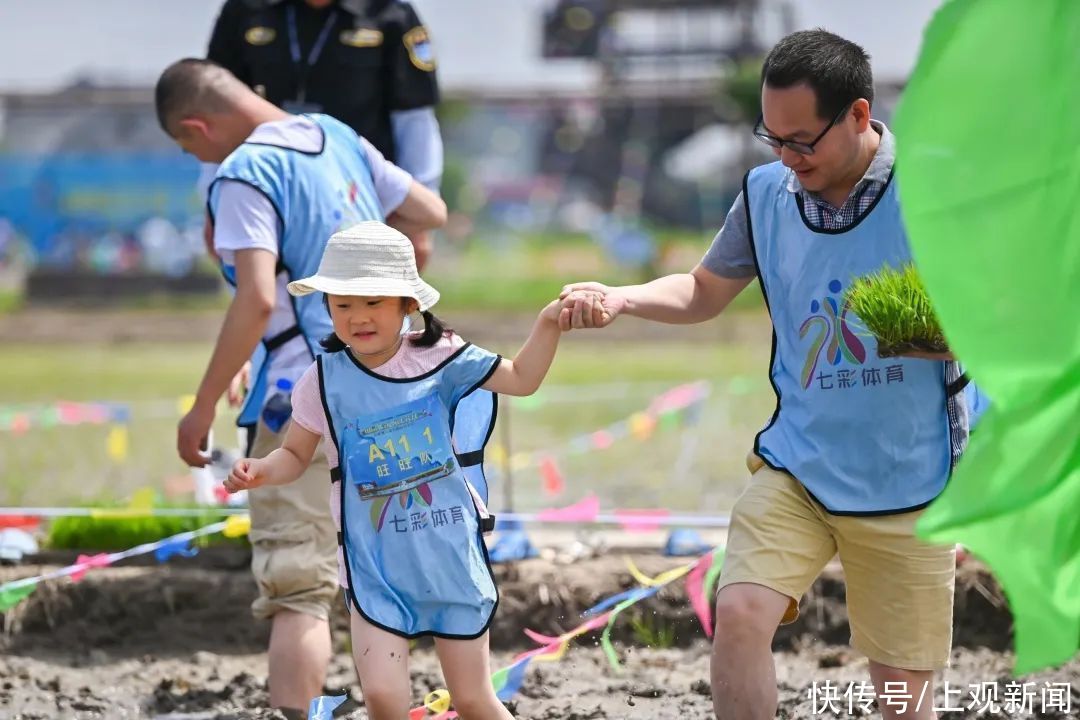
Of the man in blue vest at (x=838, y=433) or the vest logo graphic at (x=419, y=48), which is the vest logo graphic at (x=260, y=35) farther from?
the man in blue vest at (x=838, y=433)

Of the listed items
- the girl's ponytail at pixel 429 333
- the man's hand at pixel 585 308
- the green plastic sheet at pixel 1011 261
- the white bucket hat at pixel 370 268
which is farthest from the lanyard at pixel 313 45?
the green plastic sheet at pixel 1011 261

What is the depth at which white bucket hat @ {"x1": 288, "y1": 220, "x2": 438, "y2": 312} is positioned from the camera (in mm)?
3779

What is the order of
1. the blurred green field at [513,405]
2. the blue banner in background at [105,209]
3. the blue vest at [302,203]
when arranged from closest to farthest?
the blue vest at [302,203], the blurred green field at [513,405], the blue banner in background at [105,209]

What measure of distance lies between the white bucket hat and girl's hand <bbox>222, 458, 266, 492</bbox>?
47cm

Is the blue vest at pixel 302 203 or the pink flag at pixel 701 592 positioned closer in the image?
the blue vest at pixel 302 203

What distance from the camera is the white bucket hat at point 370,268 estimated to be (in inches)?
149

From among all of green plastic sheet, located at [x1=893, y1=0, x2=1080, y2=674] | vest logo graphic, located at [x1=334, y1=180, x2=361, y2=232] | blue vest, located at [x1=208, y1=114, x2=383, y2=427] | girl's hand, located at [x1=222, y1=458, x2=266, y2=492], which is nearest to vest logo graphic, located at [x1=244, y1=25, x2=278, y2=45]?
blue vest, located at [x1=208, y1=114, x2=383, y2=427]

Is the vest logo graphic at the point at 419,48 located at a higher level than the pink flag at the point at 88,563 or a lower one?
higher

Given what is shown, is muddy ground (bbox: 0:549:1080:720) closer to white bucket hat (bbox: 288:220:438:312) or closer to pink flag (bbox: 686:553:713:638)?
pink flag (bbox: 686:553:713:638)

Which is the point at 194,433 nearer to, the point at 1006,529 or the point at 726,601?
the point at 726,601

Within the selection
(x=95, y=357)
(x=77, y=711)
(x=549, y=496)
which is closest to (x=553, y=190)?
(x=95, y=357)

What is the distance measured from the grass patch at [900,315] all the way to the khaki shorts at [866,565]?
468 millimetres

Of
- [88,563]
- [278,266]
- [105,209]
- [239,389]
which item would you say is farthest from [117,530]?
[105,209]

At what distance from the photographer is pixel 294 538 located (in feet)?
15.1
